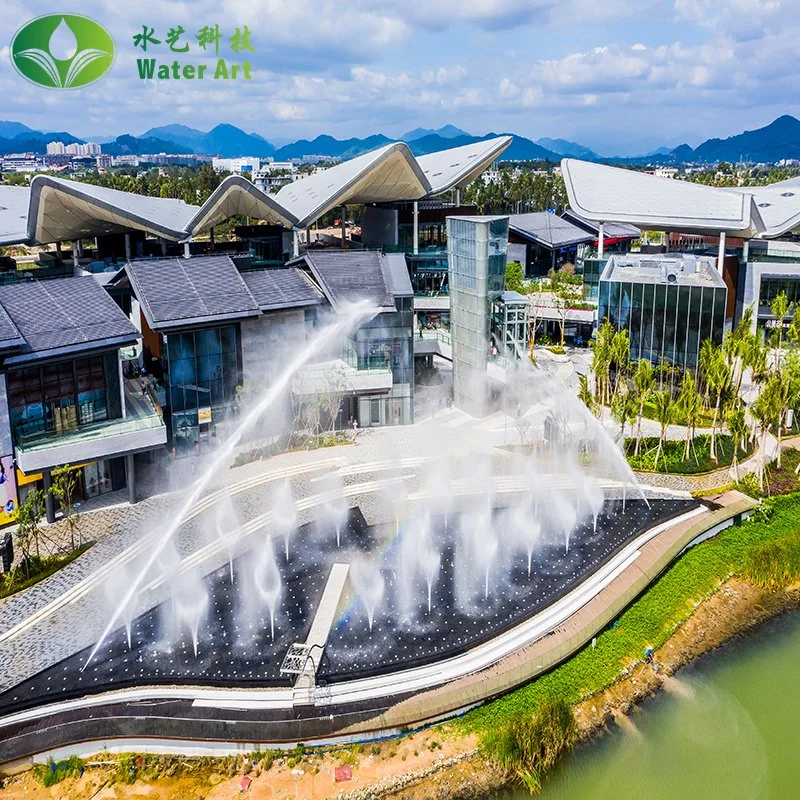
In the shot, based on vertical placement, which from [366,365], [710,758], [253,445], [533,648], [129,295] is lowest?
[710,758]

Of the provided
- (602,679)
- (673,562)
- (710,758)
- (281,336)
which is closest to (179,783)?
(602,679)

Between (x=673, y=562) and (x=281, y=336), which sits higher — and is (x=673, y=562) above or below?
below

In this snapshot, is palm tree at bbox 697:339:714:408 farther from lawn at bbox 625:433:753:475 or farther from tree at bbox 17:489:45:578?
tree at bbox 17:489:45:578

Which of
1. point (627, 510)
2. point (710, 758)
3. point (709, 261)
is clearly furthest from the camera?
point (709, 261)

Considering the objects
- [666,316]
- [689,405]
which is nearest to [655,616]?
[689,405]

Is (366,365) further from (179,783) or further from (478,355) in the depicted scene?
(179,783)

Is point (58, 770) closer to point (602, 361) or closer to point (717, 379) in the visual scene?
point (717, 379)

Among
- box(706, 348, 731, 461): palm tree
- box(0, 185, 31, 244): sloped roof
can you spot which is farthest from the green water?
box(0, 185, 31, 244): sloped roof
